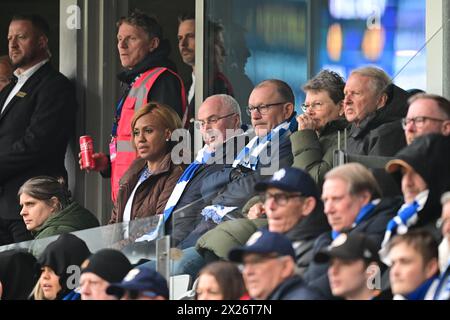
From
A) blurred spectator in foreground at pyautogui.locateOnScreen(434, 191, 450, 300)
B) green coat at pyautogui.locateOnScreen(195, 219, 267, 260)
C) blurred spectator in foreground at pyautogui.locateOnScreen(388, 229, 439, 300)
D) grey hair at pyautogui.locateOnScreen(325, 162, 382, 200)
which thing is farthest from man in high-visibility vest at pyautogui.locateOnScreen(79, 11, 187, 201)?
blurred spectator in foreground at pyautogui.locateOnScreen(434, 191, 450, 300)

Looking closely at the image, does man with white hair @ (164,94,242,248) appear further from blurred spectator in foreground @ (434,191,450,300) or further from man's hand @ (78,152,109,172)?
blurred spectator in foreground @ (434,191,450,300)

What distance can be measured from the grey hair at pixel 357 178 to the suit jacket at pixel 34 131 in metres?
3.59

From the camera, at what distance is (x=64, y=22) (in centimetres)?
1101

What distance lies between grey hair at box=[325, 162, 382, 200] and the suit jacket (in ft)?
11.8

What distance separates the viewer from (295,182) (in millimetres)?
6918

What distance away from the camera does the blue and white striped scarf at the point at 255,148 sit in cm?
756

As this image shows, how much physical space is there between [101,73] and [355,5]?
233cm

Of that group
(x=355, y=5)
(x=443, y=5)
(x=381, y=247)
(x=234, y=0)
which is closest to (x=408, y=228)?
(x=381, y=247)

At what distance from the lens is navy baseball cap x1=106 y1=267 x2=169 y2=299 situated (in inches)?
283

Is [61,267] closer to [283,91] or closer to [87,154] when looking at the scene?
[283,91]

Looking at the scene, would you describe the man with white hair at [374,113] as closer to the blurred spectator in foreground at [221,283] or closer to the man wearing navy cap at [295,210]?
the man wearing navy cap at [295,210]

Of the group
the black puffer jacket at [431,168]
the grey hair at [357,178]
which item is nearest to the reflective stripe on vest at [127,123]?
the grey hair at [357,178]

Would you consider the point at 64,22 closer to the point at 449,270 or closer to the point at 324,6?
the point at 324,6
